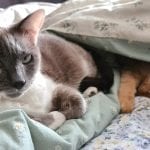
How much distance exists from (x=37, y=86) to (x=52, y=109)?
0.09 metres

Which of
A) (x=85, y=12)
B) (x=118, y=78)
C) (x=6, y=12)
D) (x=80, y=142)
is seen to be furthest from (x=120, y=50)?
(x=6, y=12)

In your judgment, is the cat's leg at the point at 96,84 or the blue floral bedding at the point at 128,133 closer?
the blue floral bedding at the point at 128,133

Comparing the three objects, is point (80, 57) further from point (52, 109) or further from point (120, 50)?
point (52, 109)

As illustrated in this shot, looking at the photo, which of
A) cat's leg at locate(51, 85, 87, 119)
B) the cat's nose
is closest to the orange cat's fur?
cat's leg at locate(51, 85, 87, 119)

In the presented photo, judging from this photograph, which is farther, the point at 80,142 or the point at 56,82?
the point at 56,82

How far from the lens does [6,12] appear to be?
5.83 ft

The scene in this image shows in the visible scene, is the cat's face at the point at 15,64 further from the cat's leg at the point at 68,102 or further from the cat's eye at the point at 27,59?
the cat's leg at the point at 68,102

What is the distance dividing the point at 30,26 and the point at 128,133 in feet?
1.43

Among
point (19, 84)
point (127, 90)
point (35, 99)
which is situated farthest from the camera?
point (127, 90)

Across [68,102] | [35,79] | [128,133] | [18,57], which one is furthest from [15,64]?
[128,133]

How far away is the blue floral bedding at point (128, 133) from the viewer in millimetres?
1010

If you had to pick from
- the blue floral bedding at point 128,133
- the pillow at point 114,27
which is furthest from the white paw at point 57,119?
the pillow at point 114,27

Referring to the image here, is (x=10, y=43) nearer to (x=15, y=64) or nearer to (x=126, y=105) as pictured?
(x=15, y=64)

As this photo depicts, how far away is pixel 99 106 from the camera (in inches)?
46.8
